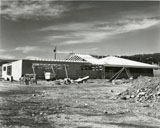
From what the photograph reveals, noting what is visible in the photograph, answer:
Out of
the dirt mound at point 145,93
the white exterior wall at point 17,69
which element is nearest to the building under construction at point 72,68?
the white exterior wall at point 17,69

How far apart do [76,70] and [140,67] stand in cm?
1171

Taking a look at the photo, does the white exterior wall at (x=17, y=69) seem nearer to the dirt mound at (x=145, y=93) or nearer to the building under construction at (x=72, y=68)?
the building under construction at (x=72, y=68)

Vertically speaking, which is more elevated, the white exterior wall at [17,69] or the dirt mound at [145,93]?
the white exterior wall at [17,69]

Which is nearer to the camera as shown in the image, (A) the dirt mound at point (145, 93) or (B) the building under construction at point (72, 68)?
(A) the dirt mound at point (145, 93)

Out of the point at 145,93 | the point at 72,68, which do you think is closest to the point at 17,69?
the point at 72,68

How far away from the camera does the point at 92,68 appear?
38344mm

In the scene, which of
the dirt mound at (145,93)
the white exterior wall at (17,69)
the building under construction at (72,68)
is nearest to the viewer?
the dirt mound at (145,93)

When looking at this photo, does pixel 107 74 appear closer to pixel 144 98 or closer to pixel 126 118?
pixel 144 98

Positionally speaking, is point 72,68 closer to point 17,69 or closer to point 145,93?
point 17,69

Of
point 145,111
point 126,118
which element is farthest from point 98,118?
point 145,111

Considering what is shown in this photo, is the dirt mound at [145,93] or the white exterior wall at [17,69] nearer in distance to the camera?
the dirt mound at [145,93]

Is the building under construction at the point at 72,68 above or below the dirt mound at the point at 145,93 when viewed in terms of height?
above

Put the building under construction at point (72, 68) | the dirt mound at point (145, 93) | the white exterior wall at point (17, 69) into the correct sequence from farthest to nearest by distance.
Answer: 1. the building under construction at point (72, 68)
2. the white exterior wall at point (17, 69)
3. the dirt mound at point (145, 93)

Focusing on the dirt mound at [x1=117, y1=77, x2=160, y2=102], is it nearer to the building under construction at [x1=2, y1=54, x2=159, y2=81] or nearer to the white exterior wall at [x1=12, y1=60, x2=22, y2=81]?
the building under construction at [x1=2, y1=54, x2=159, y2=81]
